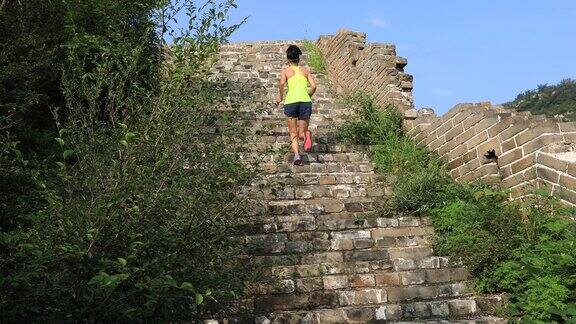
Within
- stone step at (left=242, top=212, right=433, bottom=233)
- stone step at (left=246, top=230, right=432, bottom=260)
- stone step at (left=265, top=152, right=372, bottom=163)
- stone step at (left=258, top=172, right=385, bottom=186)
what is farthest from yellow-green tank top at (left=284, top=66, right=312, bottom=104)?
stone step at (left=246, top=230, right=432, bottom=260)

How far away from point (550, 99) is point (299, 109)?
3688 centimetres

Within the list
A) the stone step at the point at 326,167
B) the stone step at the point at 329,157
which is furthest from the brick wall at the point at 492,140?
the stone step at the point at 326,167

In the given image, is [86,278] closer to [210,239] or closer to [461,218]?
[210,239]

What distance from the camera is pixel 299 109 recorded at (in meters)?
7.16

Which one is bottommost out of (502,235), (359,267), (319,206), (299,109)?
(359,267)

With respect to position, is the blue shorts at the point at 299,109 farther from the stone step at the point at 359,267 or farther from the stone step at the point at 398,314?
the stone step at the point at 398,314

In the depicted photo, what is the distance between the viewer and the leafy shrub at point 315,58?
13637mm

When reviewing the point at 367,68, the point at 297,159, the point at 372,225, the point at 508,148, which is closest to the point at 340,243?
the point at 372,225

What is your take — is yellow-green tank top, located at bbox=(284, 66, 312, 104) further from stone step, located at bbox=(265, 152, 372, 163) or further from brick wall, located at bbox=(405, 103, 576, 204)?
brick wall, located at bbox=(405, 103, 576, 204)

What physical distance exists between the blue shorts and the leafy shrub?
659cm

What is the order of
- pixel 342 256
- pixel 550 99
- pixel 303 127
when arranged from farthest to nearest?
1. pixel 550 99
2. pixel 303 127
3. pixel 342 256

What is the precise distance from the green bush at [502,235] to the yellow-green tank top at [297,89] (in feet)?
5.35

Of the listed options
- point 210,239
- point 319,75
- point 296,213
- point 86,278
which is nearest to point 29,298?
point 86,278

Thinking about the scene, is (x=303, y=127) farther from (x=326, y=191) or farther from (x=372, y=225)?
(x=372, y=225)
